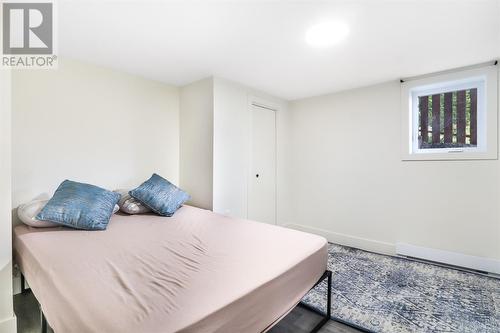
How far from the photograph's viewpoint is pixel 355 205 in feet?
11.3

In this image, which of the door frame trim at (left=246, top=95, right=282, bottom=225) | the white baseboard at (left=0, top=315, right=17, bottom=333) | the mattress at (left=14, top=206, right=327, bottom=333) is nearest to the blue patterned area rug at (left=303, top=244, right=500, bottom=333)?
the mattress at (left=14, top=206, right=327, bottom=333)

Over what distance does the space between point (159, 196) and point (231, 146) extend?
1127 millimetres

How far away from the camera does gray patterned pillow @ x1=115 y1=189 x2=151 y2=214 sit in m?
2.51

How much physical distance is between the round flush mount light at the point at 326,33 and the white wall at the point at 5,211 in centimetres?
220

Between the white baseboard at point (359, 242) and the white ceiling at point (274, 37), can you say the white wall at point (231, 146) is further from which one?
the white baseboard at point (359, 242)

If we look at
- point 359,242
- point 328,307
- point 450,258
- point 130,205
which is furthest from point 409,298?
point 130,205

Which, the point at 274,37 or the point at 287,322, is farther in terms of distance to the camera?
the point at 274,37

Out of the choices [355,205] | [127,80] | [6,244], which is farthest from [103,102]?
[355,205]

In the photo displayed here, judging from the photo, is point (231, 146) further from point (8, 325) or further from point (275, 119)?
point (8, 325)

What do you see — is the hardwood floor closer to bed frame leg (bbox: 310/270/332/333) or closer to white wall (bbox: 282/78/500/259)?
bed frame leg (bbox: 310/270/332/333)

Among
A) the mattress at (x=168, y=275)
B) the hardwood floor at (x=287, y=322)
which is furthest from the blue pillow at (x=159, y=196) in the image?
the hardwood floor at (x=287, y=322)

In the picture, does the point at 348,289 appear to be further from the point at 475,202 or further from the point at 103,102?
the point at 103,102

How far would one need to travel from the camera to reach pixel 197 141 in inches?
125

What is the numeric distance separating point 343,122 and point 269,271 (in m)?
2.88
